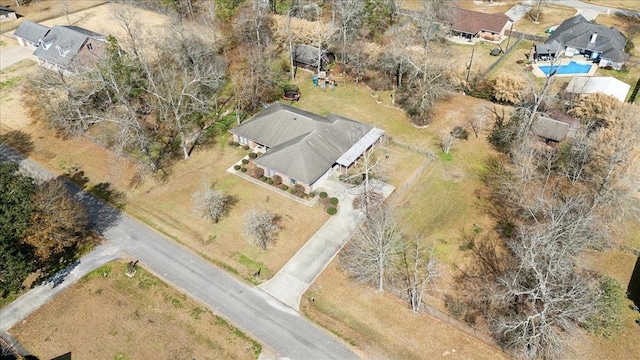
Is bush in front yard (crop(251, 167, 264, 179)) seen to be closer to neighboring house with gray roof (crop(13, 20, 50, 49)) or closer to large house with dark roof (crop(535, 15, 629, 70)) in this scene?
large house with dark roof (crop(535, 15, 629, 70))

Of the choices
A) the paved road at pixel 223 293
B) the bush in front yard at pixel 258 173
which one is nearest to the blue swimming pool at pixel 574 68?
the bush in front yard at pixel 258 173

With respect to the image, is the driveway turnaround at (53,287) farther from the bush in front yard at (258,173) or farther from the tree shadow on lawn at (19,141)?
the tree shadow on lawn at (19,141)

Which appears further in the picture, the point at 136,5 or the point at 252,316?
the point at 136,5

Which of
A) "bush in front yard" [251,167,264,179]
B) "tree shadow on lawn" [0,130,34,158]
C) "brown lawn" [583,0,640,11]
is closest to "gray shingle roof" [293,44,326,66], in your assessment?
"bush in front yard" [251,167,264,179]

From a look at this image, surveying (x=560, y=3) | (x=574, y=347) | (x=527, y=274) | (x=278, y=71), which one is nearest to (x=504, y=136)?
(x=527, y=274)

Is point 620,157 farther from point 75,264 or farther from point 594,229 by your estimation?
point 75,264

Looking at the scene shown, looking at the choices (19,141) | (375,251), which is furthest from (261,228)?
(19,141)

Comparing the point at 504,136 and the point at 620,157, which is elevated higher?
the point at 620,157

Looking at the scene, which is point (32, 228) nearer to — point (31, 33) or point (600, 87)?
point (31, 33)
